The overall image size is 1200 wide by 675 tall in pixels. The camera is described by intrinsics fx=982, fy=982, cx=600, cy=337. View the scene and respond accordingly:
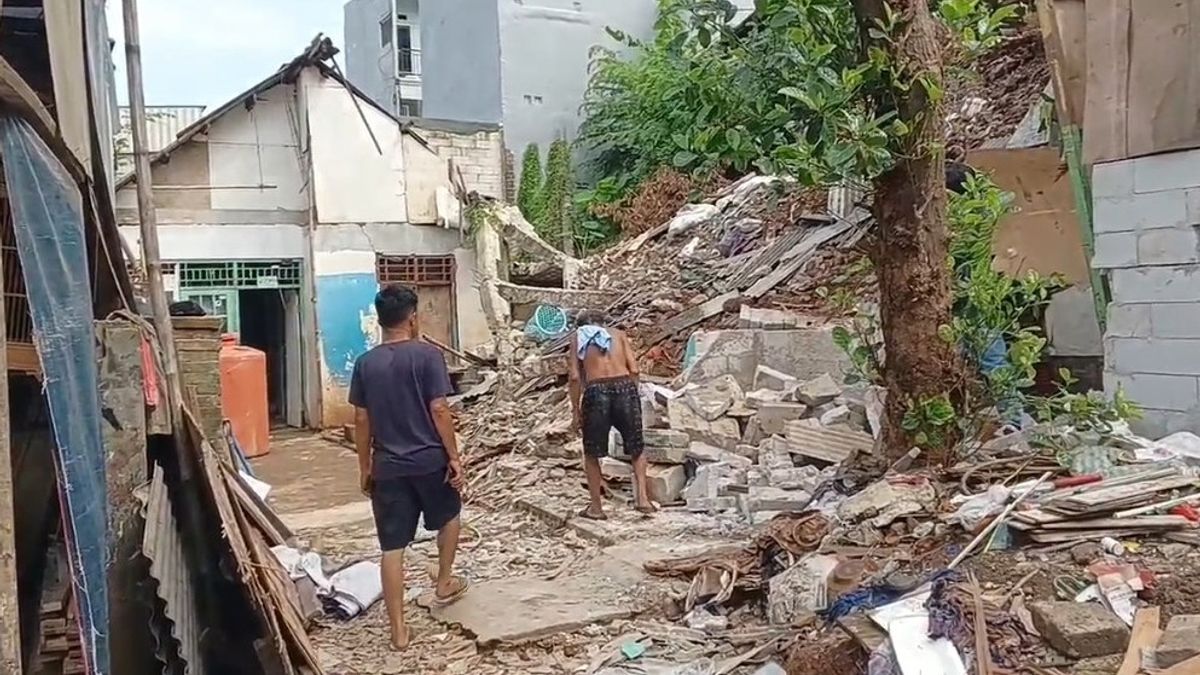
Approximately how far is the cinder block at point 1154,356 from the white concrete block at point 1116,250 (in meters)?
0.40

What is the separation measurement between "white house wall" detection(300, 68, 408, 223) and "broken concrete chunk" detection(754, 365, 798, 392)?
27.8 feet

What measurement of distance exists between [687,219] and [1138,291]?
896 cm

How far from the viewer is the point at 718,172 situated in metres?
15.1

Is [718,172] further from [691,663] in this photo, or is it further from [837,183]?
[691,663]

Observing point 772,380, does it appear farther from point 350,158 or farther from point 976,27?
point 350,158

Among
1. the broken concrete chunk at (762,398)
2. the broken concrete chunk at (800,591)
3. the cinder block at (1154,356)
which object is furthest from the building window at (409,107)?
the broken concrete chunk at (800,591)

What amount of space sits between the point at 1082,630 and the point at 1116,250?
8.60ft

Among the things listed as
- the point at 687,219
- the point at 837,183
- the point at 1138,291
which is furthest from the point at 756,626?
the point at 687,219

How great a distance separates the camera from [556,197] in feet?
57.9

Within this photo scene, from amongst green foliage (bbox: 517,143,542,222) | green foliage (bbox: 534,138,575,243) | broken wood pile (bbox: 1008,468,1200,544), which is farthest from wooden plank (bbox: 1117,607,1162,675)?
green foliage (bbox: 517,143,542,222)

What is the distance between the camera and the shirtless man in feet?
22.5

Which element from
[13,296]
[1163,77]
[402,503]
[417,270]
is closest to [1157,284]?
[1163,77]

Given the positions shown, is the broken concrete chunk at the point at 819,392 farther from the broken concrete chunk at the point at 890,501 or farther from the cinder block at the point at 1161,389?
the broken concrete chunk at the point at 890,501

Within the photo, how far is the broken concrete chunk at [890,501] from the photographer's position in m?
4.58
